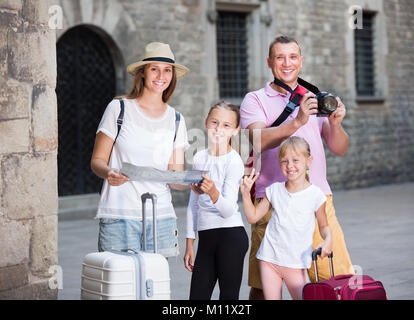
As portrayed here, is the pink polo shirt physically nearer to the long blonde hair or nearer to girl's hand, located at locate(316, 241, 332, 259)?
the long blonde hair

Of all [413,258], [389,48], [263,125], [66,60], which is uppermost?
[389,48]

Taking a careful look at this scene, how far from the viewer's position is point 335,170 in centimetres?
1561

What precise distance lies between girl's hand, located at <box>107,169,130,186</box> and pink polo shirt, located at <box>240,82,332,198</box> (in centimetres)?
76

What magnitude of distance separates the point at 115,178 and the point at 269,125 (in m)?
0.89

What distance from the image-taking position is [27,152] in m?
4.28

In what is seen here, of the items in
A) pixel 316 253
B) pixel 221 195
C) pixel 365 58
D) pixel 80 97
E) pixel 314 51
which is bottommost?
pixel 316 253

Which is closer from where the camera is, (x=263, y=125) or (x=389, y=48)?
(x=263, y=125)

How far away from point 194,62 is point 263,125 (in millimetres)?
9232

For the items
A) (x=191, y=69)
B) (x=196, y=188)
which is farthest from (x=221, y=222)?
(x=191, y=69)

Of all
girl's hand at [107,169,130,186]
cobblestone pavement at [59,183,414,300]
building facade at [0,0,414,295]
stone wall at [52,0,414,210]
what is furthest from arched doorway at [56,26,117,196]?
girl's hand at [107,169,130,186]

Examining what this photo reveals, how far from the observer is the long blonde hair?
3713mm

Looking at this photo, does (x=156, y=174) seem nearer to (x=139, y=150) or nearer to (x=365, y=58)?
(x=139, y=150)
